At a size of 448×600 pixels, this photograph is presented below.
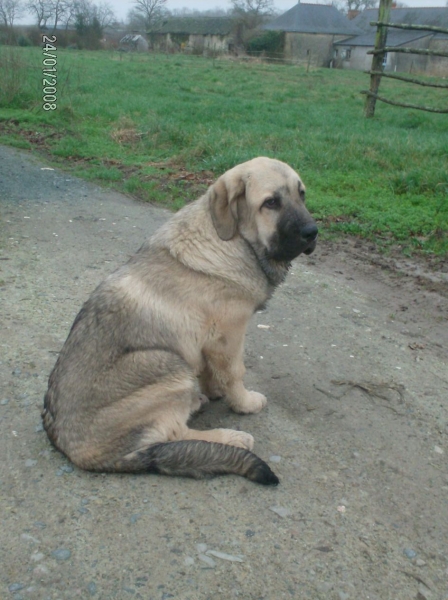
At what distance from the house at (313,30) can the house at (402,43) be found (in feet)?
3.43

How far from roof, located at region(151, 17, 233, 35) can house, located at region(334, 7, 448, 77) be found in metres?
12.1

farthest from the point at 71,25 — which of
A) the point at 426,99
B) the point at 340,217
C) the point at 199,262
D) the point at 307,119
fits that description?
the point at 199,262

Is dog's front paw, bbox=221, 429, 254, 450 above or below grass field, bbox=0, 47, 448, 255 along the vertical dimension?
below

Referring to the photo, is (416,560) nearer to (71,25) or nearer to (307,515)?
(307,515)

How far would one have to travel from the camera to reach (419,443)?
3506mm

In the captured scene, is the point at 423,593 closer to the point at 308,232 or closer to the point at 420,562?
the point at 420,562

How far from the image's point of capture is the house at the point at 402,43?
50.9 meters

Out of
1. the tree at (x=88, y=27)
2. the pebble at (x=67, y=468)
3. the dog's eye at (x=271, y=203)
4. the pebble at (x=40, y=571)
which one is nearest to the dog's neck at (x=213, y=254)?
the dog's eye at (x=271, y=203)

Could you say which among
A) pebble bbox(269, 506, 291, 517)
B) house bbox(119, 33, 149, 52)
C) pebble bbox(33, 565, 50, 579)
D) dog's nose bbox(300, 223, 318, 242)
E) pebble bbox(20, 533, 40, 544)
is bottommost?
pebble bbox(33, 565, 50, 579)

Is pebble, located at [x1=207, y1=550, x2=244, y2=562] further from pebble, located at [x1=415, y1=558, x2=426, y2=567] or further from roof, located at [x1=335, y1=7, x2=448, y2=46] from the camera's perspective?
roof, located at [x1=335, y1=7, x2=448, y2=46]

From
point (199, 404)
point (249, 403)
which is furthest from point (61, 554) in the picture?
point (249, 403)

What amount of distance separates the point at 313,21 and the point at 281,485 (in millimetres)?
64407

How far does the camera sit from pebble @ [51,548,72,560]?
2.54 meters

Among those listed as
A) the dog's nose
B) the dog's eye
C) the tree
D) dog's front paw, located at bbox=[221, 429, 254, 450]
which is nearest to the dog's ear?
the dog's eye
